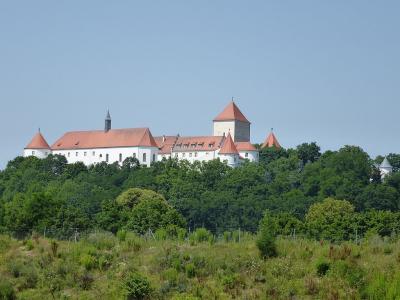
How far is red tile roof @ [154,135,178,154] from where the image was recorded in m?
134

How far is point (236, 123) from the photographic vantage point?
140250mm

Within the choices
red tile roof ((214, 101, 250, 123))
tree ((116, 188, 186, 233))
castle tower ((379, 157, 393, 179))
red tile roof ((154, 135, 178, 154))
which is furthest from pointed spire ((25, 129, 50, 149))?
tree ((116, 188, 186, 233))

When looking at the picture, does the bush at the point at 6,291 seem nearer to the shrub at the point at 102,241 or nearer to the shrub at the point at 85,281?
the shrub at the point at 85,281

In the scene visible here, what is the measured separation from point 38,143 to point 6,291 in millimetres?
109984

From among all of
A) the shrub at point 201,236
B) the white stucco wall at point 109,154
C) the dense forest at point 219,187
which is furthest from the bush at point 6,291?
the white stucco wall at point 109,154

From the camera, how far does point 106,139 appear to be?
138 metres

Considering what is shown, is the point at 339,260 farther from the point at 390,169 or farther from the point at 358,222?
the point at 390,169

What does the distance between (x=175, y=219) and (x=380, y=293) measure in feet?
125

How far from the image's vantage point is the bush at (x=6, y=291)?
3141 centimetres

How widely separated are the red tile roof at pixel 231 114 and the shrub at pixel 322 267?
109 meters

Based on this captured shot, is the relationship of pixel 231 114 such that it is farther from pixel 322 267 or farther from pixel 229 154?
pixel 322 267

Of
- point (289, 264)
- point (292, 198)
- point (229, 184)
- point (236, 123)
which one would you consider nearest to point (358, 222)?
point (289, 264)

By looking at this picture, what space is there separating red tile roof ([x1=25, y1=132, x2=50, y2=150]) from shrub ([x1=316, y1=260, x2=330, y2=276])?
111137 millimetres

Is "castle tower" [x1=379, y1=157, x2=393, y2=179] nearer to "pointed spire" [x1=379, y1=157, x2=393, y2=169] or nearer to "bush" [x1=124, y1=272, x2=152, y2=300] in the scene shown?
"pointed spire" [x1=379, y1=157, x2=393, y2=169]
